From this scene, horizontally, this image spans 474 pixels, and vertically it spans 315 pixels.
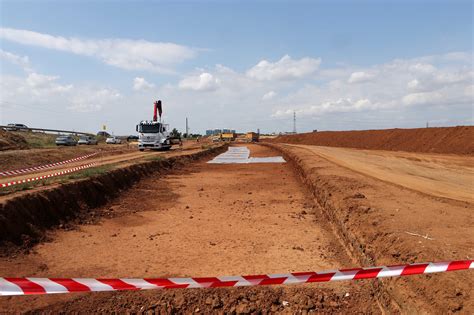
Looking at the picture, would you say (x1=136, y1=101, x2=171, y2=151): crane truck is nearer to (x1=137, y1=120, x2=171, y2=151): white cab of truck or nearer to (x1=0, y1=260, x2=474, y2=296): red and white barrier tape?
(x1=137, y1=120, x2=171, y2=151): white cab of truck

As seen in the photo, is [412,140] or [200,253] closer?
[200,253]

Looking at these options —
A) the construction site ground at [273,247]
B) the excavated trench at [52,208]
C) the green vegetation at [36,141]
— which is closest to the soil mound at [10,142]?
the green vegetation at [36,141]

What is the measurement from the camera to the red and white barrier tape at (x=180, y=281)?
390 cm

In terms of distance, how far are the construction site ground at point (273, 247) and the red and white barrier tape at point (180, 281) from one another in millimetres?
716

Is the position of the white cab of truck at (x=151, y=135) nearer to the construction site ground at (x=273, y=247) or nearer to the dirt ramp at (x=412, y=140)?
the construction site ground at (x=273, y=247)

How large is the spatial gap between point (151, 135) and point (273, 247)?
32.4m

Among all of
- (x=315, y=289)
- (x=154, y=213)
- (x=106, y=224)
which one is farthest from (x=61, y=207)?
(x=315, y=289)

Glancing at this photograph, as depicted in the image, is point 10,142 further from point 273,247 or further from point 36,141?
point 273,247

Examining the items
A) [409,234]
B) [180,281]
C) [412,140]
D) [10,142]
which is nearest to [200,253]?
[180,281]

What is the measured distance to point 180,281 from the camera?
13.9ft

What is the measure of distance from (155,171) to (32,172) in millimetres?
6684

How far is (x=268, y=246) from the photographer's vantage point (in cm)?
827

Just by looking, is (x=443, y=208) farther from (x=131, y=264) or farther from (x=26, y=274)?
(x=26, y=274)

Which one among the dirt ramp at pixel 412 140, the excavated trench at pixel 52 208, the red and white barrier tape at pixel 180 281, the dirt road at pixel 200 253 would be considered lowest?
the dirt road at pixel 200 253
